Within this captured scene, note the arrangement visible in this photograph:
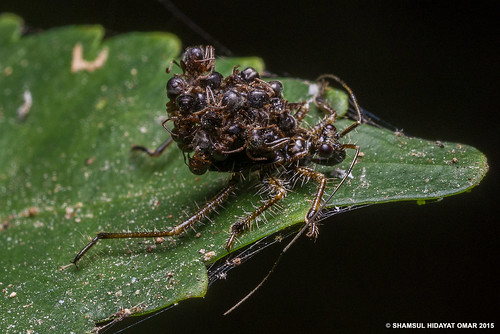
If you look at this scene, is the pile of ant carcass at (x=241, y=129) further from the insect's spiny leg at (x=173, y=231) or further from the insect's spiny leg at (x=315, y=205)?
the insect's spiny leg at (x=173, y=231)

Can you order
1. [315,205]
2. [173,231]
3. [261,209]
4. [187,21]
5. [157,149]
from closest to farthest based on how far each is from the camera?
1. [315,205]
2. [261,209]
3. [173,231]
4. [157,149]
5. [187,21]

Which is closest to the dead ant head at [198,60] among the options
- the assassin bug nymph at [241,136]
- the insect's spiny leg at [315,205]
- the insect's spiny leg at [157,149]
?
the assassin bug nymph at [241,136]

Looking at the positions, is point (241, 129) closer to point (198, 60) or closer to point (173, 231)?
point (198, 60)

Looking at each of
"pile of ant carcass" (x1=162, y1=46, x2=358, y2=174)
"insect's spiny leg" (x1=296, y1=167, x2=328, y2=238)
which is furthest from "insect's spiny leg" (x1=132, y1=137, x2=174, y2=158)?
"insect's spiny leg" (x1=296, y1=167, x2=328, y2=238)

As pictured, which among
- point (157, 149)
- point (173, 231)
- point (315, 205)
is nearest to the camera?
point (315, 205)

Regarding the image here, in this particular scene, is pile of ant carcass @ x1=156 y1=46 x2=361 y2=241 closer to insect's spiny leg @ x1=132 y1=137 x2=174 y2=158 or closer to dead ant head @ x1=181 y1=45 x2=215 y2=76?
dead ant head @ x1=181 y1=45 x2=215 y2=76

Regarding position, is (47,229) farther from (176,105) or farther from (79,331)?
(176,105)

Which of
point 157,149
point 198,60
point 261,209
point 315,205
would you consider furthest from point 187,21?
point 315,205

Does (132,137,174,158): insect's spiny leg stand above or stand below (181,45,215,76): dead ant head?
below

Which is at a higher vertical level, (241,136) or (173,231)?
(241,136)
